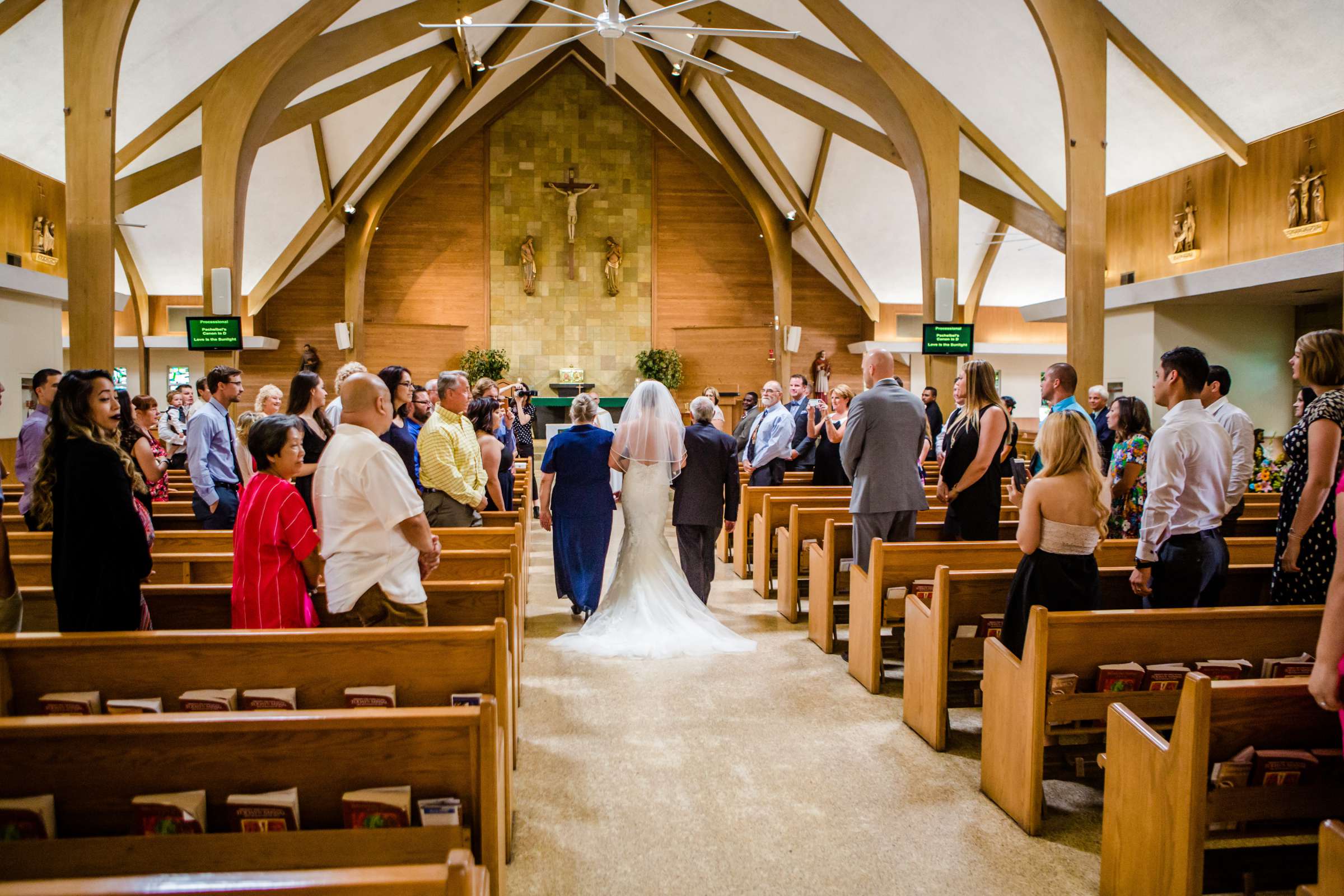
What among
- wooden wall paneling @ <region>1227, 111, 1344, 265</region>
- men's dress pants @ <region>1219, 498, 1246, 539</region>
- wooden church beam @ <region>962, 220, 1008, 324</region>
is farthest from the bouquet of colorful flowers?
wooden church beam @ <region>962, 220, 1008, 324</region>

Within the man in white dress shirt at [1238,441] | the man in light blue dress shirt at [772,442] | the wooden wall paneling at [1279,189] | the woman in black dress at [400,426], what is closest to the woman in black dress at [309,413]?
the woman in black dress at [400,426]

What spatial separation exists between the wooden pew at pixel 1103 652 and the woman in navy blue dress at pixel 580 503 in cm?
301

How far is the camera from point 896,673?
452 cm

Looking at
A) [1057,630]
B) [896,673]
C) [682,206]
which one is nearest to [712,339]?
[682,206]

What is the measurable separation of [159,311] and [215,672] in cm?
1461

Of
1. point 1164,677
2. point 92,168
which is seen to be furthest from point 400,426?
point 92,168

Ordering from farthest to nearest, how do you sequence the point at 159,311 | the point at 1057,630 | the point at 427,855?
the point at 159,311 < the point at 1057,630 < the point at 427,855

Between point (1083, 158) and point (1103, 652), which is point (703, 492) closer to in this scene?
point (1103, 652)

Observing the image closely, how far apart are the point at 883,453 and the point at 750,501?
2442mm

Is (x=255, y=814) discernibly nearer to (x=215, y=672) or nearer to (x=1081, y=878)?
(x=215, y=672)

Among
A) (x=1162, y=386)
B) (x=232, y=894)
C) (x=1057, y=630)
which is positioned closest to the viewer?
(x=232, y=894)

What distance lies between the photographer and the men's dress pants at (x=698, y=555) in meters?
5.55

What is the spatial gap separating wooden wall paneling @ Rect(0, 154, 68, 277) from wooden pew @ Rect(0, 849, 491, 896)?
933cm

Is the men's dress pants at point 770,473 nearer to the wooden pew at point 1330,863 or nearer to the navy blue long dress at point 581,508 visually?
the navy blue long dress at point 581,508
